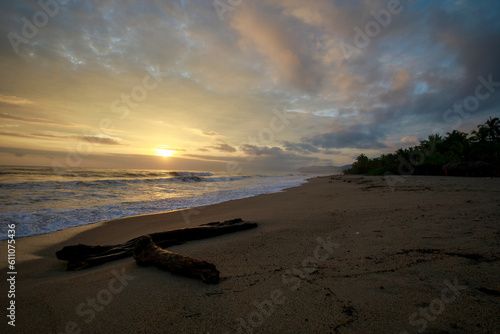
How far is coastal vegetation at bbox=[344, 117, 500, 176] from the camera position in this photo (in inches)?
→ 773

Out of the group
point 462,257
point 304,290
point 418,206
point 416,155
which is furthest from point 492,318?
point 416,155

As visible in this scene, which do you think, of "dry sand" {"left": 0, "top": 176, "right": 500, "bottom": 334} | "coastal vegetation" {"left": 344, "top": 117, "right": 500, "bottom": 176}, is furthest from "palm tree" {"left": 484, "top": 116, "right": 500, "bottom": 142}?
"dry sand" {"left": 0, "top": 176, "right": 500, "bottom": 334}

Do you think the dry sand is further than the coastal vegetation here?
No

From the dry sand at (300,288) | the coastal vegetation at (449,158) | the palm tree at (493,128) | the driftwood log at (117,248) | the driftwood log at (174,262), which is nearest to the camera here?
the dry sand at (300,288)

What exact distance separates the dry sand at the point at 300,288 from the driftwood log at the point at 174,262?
96 mm

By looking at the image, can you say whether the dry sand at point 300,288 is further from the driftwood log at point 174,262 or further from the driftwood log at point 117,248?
the driftwood log at point 117,248

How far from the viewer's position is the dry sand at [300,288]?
1.88 metres

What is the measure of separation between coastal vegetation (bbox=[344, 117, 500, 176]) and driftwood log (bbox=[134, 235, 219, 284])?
2563 cm

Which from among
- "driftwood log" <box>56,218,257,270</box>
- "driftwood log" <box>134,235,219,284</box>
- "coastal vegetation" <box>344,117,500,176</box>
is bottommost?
→ "driftwood log" <box>56,218,257,270</box>

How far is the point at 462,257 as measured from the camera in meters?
2.69

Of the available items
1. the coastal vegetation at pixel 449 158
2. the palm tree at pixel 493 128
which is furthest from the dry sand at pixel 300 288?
the palm tree at pixel 493 128

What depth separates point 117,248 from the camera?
13.0ft

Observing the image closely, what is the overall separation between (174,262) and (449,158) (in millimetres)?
36130

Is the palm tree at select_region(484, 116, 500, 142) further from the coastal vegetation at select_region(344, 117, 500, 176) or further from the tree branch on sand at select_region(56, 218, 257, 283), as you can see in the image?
the tree branch on sand at select_region(56, 218, 257, 283)
